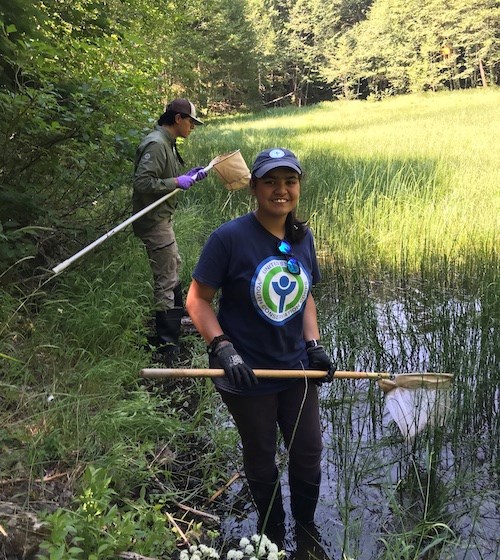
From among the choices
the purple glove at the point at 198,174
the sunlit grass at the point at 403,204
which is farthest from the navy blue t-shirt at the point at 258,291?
the sunlit grass at the point at 403,204

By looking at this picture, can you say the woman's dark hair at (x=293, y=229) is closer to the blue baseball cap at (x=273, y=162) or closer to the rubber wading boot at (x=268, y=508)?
the blue baseball cap at (x=273, y=162)

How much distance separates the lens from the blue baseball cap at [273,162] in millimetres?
1954

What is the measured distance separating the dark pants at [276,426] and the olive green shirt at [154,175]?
7.51ft

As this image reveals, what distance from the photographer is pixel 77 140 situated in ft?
12.6

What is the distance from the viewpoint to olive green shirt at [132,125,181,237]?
157 inches

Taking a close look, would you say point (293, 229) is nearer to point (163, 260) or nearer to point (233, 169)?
point (163, 260)

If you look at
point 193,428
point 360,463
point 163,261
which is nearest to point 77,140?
point 163,261

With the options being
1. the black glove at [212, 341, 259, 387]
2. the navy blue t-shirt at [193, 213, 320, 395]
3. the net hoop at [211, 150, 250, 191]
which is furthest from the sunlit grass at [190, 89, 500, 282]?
the black glove at [212, 341, 259, 387]

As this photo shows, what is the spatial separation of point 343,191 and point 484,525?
230 inches

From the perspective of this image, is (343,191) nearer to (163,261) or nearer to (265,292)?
(163,261)

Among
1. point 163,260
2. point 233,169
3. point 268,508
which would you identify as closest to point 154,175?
point 163,260

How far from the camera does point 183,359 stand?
14.0 feet

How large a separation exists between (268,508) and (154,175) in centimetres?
266

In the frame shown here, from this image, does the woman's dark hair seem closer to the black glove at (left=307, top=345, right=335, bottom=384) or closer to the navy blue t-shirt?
the navy blue t-shirt
